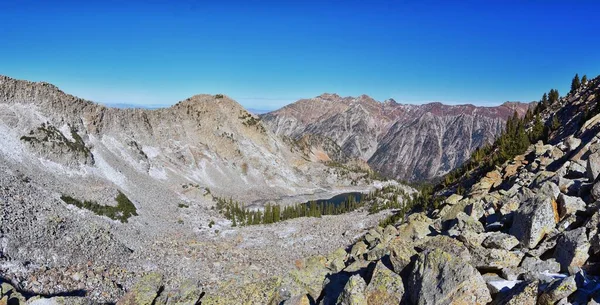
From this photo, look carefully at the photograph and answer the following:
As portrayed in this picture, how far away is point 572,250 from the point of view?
14.8 m

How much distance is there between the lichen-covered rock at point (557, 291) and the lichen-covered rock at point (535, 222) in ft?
22.9

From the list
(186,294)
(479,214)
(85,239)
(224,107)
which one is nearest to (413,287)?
(186,294)

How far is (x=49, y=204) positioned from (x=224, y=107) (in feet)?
389

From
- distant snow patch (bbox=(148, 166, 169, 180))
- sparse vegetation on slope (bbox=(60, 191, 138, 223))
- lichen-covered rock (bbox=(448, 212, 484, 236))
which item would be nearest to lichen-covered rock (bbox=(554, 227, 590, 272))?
lichen-covered rock (bbox=(448, 212, 484, 236))

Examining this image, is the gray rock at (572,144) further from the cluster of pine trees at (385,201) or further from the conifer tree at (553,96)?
the conifer tree at (553,96)

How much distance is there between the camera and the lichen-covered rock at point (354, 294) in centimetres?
1556

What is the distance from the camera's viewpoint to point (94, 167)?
89.6 m

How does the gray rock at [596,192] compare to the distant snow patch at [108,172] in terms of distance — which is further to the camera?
the distant snow patch at [108,172]

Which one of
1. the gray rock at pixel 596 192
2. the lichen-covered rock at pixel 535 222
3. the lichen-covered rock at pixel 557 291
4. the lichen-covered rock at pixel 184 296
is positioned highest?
the gray rock at pixel 596 192

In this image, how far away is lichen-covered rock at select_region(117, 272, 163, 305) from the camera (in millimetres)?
22312

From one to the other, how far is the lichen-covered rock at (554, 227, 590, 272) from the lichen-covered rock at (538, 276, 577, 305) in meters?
3.04

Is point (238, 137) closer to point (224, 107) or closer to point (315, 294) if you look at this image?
point (224, 107)

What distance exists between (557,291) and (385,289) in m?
6.49

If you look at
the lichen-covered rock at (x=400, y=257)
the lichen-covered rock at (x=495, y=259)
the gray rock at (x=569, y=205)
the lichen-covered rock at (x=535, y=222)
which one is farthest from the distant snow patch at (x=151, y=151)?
the gray rock at (x=569, y=205)
